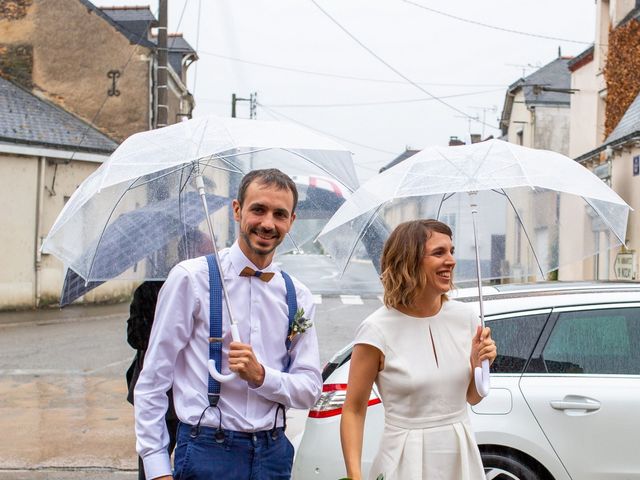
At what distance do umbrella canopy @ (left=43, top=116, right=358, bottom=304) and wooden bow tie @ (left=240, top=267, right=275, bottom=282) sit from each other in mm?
740

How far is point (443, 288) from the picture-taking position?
10.6 ft

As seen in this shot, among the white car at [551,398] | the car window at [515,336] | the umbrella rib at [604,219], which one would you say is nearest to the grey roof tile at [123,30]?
the white car at [551,398]

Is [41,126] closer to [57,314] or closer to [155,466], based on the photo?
[57,314]

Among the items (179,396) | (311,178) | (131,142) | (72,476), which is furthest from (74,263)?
(72,476)

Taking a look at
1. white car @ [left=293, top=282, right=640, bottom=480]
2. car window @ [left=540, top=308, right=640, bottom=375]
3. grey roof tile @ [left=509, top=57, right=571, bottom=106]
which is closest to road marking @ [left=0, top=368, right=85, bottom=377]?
white car @ [left=293, top=282, right=640, bottom=480]

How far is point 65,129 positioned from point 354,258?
2190 cm

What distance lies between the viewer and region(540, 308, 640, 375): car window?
5098 mm

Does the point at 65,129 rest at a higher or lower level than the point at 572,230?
higher

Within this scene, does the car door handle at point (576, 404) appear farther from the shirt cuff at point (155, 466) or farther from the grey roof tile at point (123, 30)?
the grey roof tile at point (123, 30)

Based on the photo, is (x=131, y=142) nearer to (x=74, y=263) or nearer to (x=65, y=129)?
(x=74, y=263)

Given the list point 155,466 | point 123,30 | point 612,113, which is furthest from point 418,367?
point 123,30

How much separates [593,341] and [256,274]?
9.08ft

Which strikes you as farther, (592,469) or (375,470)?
(592,469)

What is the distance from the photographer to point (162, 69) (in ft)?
65.5
